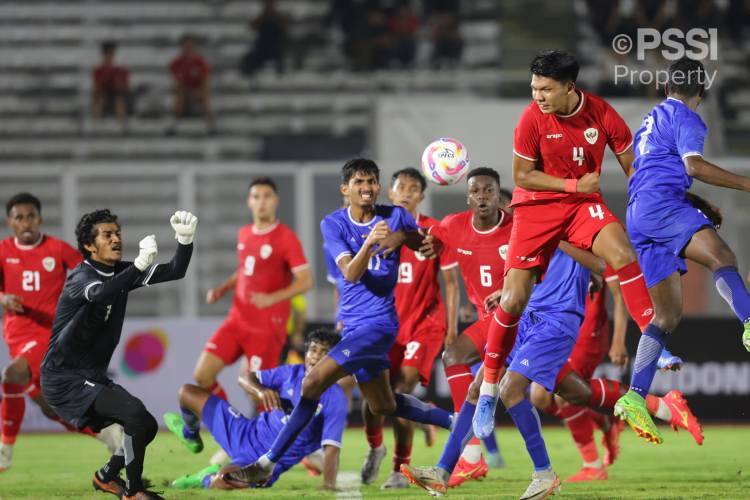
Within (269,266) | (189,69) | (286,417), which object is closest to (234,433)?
(286,417)

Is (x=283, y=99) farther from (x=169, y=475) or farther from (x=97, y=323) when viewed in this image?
(x=97, y=323)

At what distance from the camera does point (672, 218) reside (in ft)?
24.4

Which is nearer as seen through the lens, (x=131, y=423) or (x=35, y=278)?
(x=131, y=423)

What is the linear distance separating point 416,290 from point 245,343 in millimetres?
1986

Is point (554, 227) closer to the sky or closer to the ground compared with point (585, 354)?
closer to the sky

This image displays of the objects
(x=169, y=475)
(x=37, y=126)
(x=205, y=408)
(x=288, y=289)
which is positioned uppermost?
(x=37, y=126)

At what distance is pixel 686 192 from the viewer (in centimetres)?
757

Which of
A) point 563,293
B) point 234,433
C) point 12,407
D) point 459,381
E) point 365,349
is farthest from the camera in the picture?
point 12,407

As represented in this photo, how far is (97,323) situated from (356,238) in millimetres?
1779

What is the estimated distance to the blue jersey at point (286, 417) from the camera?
27.5 feet

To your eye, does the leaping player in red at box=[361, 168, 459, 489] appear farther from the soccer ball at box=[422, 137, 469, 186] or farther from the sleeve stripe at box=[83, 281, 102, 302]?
the sleeve stripe at box=[83, 281, 102, 302]

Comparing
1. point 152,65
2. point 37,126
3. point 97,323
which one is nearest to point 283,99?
point 152,65

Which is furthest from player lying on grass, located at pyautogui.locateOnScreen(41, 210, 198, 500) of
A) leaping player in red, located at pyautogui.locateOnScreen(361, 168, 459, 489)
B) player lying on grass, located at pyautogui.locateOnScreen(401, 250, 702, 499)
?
leaping player in red, located at pyautogui.locateOnScreen(361, 168, 459, 489)

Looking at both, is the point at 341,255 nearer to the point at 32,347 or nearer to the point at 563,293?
the point at 563,293
